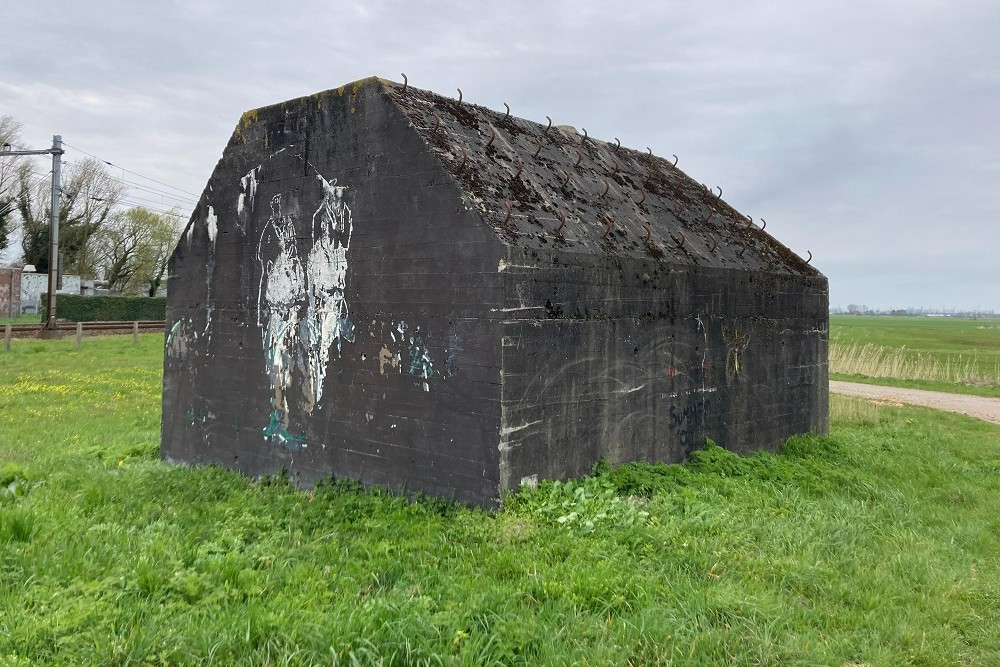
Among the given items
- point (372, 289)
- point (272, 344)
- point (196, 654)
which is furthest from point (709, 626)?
point (272, 344)

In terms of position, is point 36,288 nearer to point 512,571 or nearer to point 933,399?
point 933,399

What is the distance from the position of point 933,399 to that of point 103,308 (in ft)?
113

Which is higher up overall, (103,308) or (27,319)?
(103,308)

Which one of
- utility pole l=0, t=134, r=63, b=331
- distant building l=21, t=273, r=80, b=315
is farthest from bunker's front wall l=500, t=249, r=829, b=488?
distant building l=21, t=273, r=80, b=315

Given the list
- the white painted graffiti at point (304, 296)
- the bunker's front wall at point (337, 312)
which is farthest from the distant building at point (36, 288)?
the white painted graffiti at point (304, 296)

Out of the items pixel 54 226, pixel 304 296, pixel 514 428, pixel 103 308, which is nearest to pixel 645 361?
pixel 514 428

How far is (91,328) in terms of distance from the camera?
27.1 m

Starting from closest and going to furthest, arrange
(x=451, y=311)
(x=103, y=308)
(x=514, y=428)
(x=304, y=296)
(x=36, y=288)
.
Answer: (x=514, y=428) < (x=451, y=311) < (x=304, y=296) < (x=103, y=308) < (x=36, y=288)

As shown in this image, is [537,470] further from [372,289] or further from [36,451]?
[36,451]

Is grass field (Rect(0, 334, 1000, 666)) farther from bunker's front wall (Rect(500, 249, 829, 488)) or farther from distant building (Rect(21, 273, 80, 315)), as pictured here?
distant building (Rect(21, 273, 80, 315))

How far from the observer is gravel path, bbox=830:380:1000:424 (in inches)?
640

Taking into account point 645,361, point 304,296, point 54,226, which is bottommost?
point 645,361

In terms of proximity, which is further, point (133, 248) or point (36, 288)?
point (133, 248)

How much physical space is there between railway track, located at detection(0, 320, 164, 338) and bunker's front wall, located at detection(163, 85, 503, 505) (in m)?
18.1
